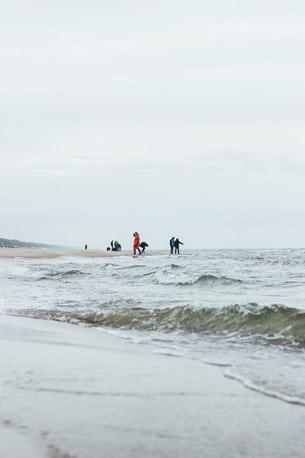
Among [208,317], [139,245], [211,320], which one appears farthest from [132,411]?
[139,245]

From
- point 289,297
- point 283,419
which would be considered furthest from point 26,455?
point 289,297

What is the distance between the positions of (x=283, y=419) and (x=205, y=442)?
2.18 ft

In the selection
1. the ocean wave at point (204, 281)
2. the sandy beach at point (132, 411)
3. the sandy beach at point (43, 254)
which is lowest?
the sandy beach at point (132, 411)

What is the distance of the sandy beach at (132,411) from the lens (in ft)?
9.37

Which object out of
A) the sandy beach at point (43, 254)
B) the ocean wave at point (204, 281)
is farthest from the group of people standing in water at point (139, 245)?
the ocean wave at point (204, 281)

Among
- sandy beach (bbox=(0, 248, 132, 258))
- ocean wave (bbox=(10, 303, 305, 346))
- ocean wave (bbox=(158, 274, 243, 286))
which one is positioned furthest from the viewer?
sandy beach (bbox=(0, 248, 132, 258))

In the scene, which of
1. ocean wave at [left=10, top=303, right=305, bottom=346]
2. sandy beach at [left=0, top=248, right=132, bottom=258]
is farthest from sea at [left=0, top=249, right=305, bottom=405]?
sandy beach at [left=0, top=248, right=132, bottom=258]

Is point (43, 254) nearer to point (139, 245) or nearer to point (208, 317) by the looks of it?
point (139, 245)

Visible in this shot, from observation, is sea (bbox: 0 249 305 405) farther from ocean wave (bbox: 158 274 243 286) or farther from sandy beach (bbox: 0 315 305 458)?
sandy beach (bbox: 0 315 305 458)

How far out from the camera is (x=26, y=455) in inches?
106

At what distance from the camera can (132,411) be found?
137 inches

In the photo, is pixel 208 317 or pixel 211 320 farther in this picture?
pixel 208 317

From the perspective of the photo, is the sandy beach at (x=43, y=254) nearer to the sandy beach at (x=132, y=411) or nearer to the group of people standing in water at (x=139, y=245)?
the group of people standing in water at (x=139, y=245)

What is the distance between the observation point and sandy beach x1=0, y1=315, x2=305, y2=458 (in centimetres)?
286
